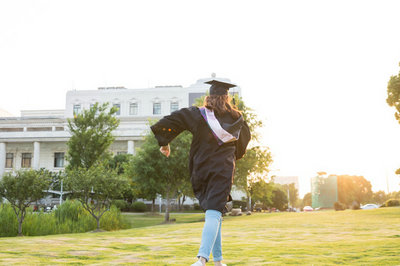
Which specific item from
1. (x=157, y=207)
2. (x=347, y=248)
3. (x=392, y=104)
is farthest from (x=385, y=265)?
(x=157, y=207)

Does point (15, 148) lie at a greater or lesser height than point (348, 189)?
greater

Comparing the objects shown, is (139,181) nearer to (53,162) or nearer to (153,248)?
(153,248)

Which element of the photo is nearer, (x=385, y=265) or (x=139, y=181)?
(x=385, y=265)

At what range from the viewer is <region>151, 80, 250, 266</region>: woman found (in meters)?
3.75

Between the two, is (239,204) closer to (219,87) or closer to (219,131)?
(219,87)

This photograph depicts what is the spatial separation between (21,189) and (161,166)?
11965 mm

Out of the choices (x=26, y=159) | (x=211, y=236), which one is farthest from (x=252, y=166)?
(x=26, y=159)

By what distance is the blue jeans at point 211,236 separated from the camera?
138 inches

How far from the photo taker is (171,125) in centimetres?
415

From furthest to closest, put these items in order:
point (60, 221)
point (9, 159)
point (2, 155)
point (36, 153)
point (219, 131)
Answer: point (9, 159) < point (2, 155) < point (36, 153) < point (60, 221) < point (219, 131)

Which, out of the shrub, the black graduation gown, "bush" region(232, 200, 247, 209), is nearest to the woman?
the black graduation gown

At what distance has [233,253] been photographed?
5.41 metres

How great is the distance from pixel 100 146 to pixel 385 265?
25972 millimetres

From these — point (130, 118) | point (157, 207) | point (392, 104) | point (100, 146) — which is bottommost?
point (157, 207)
